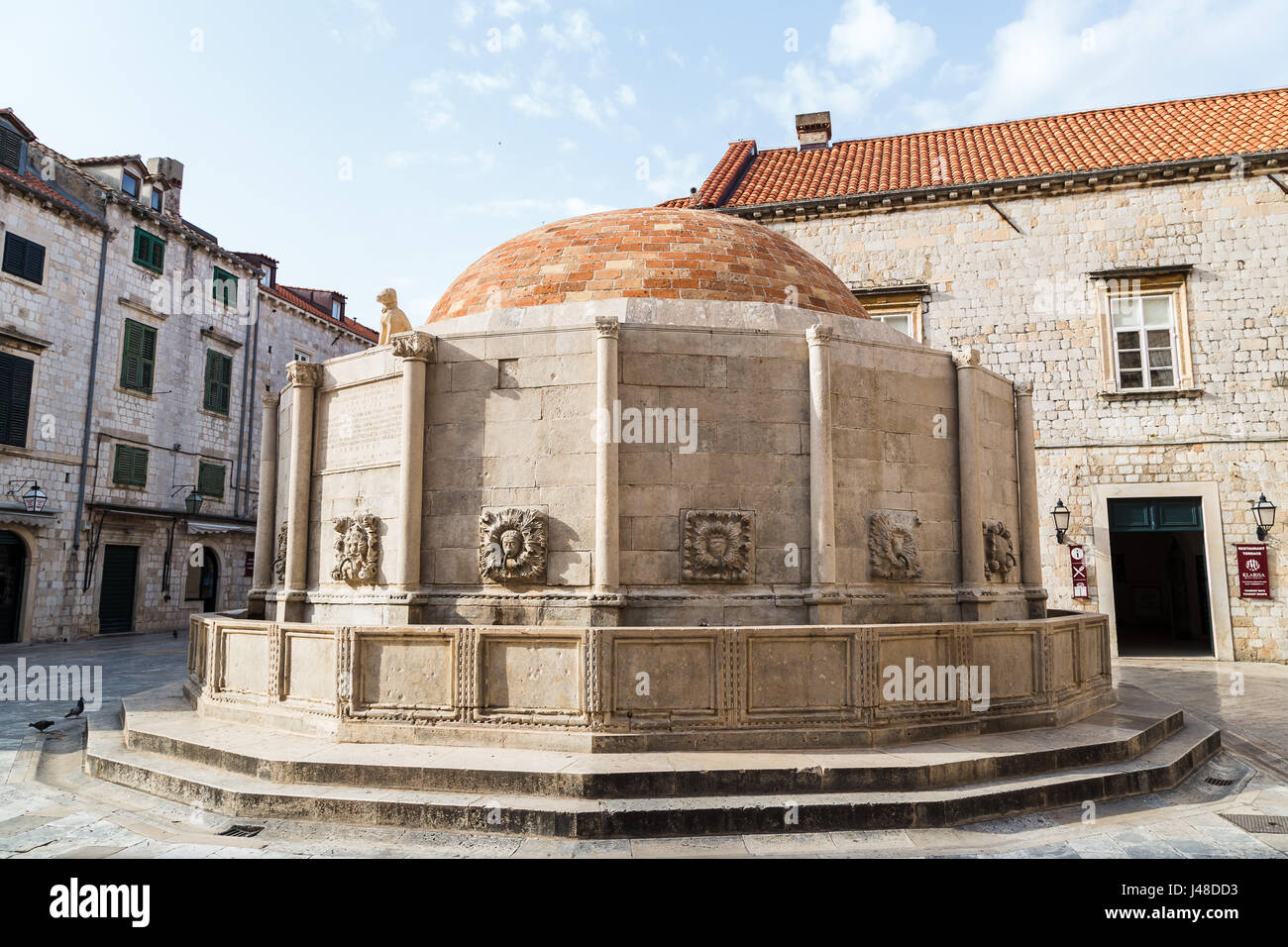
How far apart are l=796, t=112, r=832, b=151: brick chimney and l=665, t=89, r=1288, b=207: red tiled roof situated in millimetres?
589

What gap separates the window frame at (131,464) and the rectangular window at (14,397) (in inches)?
126

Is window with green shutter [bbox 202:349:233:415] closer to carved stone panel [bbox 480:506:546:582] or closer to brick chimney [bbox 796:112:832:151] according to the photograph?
brick chimney [bbox 796:112:832:151]

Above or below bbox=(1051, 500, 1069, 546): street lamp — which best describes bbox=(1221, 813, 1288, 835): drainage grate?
below

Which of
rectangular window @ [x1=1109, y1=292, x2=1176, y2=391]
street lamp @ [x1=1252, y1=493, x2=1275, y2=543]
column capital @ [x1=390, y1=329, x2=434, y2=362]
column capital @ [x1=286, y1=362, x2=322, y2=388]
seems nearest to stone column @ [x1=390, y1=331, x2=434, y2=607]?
column capital @ [x1=390, y1=329, x2=434, y2=362]

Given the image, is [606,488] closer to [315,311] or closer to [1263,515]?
[1263,515]

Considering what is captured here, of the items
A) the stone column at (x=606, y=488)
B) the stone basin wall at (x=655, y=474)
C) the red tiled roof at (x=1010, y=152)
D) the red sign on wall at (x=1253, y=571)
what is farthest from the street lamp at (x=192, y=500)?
the red sign on wall at (x=1253, y=571)

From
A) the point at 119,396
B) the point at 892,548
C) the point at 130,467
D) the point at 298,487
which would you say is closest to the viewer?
the point at 892,548

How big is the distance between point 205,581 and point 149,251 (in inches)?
465

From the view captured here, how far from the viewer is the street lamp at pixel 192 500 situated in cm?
2725

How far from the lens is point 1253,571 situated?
18844mm

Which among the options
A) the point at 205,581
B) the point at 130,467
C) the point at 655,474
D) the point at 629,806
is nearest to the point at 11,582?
the point at 130,467

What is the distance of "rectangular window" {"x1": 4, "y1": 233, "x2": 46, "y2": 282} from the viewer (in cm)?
2216

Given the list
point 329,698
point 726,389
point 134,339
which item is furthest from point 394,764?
point 134,339

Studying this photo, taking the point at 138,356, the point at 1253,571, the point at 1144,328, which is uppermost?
the point at 138,356
